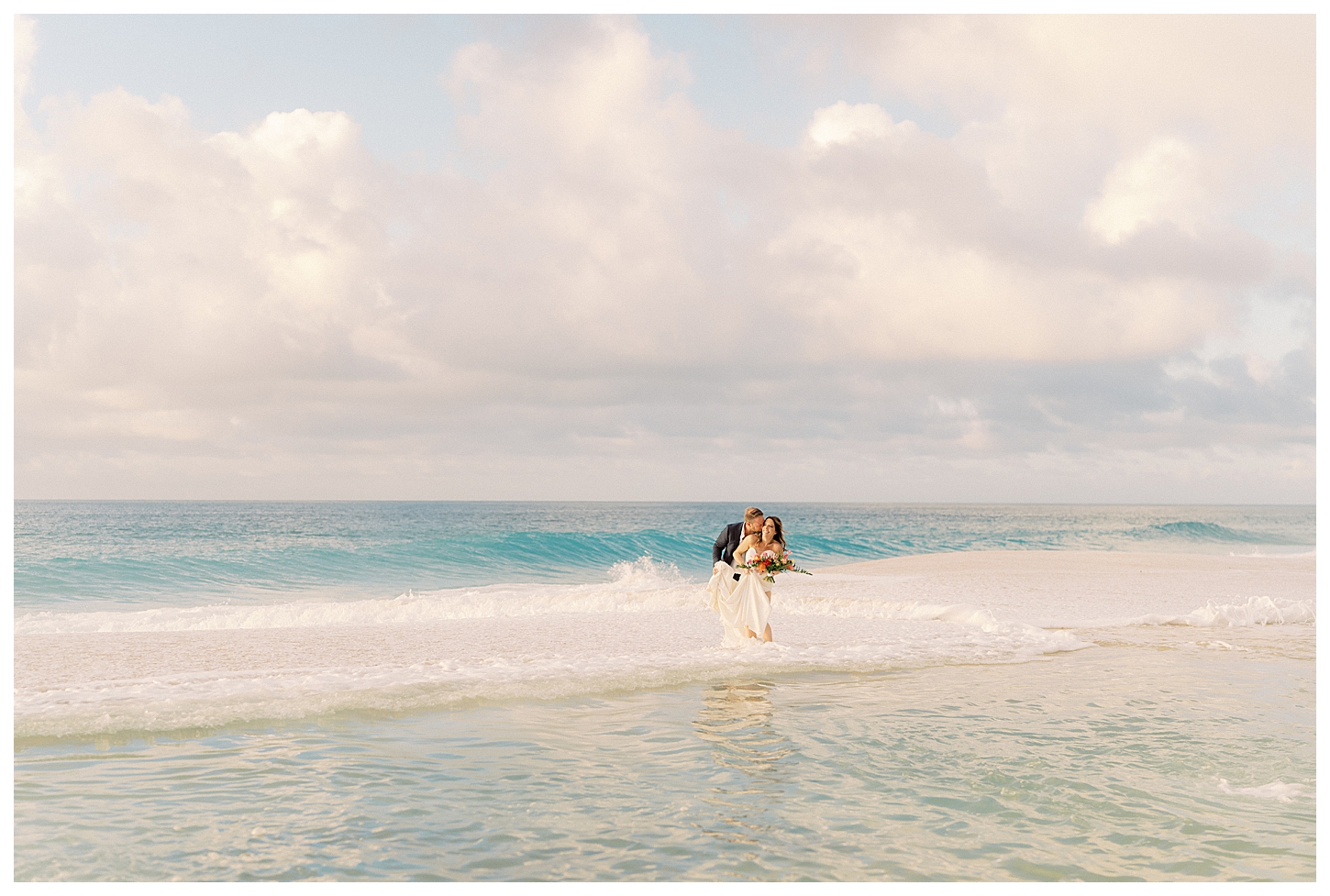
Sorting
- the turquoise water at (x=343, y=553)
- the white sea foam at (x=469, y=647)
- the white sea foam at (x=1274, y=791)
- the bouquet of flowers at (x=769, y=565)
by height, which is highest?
the bouquet of flowers at (x=769, y=565)

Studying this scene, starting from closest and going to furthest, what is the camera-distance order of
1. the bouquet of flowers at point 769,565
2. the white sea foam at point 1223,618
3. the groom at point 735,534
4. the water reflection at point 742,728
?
1. the water reflection at point 742,728
2. the bouquet of flowers at point 769,565
3. the groom at point 735,534
4. the white sea foam at point 1223,618

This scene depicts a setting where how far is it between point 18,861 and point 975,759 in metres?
7.49

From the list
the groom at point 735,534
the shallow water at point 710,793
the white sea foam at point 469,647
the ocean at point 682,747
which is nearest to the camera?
the shallow water at point 710,793

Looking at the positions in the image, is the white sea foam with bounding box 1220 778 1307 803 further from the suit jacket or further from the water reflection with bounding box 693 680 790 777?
the suit jacket

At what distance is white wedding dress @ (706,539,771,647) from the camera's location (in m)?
14.3

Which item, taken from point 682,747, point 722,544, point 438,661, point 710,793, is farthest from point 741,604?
→ point 710,793

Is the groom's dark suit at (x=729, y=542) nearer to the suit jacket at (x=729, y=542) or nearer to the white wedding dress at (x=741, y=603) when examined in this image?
the suit jacket at (x=729, y=542)

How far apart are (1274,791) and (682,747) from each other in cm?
502

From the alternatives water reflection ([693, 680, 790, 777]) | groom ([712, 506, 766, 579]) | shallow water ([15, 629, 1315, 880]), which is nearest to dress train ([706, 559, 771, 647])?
groom ([712, 506, 766, 579])

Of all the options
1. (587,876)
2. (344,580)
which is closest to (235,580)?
(344,580)

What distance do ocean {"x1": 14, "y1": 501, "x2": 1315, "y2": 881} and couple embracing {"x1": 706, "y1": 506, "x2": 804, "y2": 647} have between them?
666 millimetres

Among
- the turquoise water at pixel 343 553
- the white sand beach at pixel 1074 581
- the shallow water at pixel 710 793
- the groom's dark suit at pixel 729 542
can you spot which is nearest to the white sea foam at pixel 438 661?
the shallow water at pixel 710 793

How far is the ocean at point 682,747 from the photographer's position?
5793mm

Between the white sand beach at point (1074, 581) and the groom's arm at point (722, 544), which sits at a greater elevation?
the groom's arm at point (722, 544)
